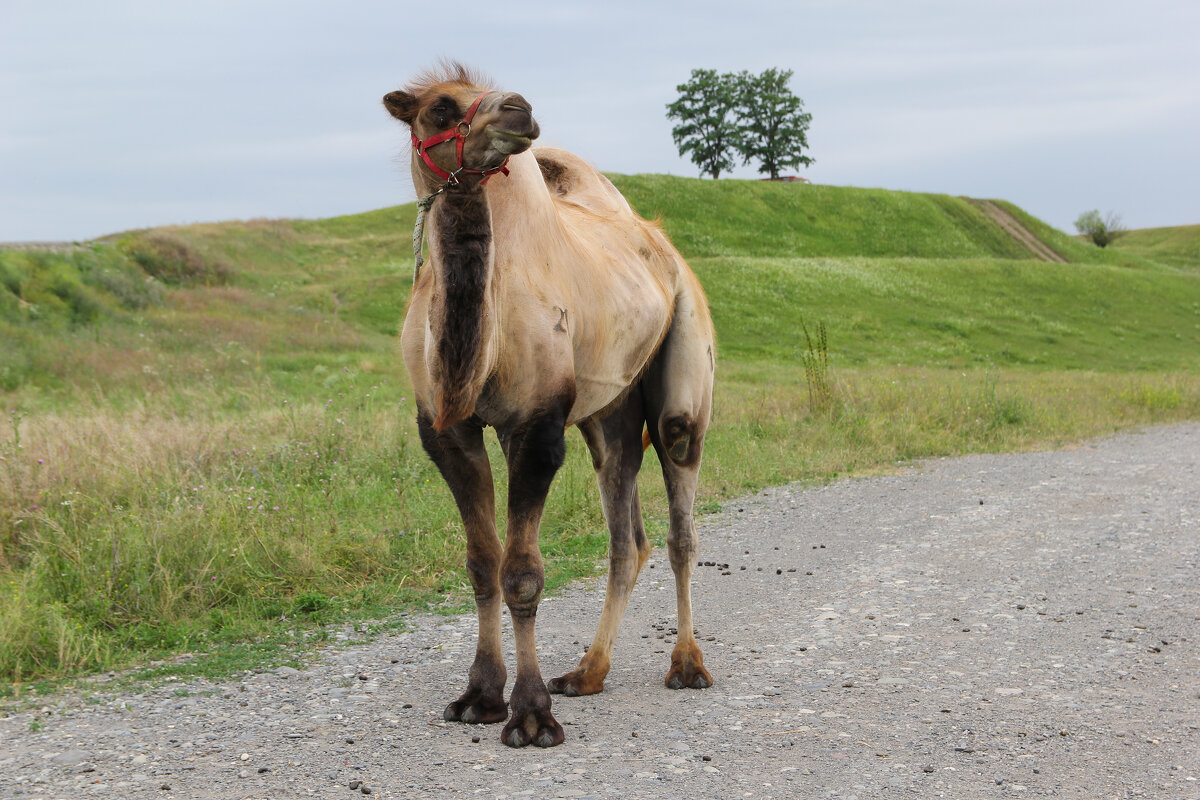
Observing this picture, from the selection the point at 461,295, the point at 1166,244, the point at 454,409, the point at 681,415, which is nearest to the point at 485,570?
the point at 454,409

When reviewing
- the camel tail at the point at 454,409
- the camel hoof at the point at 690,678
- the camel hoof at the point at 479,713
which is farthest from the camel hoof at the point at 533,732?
the camel tail at the point at 454,409

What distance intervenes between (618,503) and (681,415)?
1.86ft

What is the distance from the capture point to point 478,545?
434 cm

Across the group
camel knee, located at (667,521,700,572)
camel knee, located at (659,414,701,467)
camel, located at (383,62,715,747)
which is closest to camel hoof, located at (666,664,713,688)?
camel, located at (383,62,715,747)

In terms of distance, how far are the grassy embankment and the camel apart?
74.2 inches

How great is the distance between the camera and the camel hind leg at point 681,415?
17.3 ft

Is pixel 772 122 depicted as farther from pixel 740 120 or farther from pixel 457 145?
pixel 457 145

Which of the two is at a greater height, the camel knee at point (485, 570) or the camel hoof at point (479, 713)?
the camel knee at point (485, 570)

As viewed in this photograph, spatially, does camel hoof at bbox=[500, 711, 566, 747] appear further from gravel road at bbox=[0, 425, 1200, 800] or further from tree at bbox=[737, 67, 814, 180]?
tree at bbox=[737, 67, 814, 180]

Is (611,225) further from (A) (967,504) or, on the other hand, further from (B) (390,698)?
(A) (967,504)

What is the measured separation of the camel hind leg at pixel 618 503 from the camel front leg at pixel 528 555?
81 cm

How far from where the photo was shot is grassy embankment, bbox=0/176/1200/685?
6.14 metres

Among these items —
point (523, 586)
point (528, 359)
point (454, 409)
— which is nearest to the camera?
point (454, 409)

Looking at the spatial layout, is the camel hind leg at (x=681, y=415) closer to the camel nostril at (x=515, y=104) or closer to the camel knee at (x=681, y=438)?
the camel knee at (x=681, y=438)
